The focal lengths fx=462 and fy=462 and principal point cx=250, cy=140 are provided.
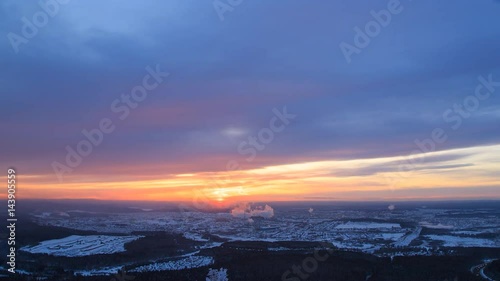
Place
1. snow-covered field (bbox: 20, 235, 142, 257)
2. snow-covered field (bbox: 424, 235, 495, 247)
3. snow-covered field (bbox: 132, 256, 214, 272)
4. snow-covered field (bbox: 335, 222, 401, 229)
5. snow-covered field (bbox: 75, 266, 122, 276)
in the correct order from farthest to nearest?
snow-covered field (bbox: 335, 222, 401, 229)
snow-covered field (bbox: 424, 235, 495, 247)
snow-covered field (bbox: 20, 235, 142, 257)
snow-covered field (bbox: 132, 256, 214, 272)
snow-covered field (bbox: 75, 266, 122, 276)

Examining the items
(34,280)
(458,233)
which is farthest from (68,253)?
(458,233)

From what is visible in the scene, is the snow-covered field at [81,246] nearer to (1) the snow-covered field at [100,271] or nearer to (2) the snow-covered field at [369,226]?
(1) the snow-covered field at [100,271]

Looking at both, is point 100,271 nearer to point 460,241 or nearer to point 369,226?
point 460,241

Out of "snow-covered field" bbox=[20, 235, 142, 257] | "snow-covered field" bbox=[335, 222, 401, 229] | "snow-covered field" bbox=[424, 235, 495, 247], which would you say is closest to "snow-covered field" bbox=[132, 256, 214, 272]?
"snow-covered field" bbox=[20, 235, 142, 257]

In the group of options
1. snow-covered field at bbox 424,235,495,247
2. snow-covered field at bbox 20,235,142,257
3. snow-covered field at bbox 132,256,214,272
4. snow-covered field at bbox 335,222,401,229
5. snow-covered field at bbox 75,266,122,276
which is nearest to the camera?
snow-covered field at bbox 75,266,122,276

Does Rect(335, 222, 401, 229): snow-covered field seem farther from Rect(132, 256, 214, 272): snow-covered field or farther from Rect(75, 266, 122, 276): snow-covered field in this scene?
Rect(75, 266, 122, 276): snow-covered field

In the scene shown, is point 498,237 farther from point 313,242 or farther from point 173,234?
point 173,234

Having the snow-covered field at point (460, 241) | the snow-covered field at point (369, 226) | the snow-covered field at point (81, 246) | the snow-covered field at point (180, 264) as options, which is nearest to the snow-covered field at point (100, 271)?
the snow-covered field at point (180, 264)

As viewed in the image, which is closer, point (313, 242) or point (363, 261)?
point (363, 261)
